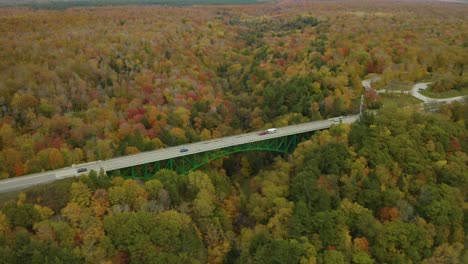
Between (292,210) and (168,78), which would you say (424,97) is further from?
(168,78)

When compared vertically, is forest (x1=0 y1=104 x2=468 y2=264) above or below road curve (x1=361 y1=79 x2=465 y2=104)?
below

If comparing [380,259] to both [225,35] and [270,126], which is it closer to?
[270,126]

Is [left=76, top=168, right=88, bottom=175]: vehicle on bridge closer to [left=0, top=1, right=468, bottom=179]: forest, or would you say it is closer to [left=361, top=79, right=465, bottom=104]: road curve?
[left=0, top=1, right=468, bottom=179]: forest

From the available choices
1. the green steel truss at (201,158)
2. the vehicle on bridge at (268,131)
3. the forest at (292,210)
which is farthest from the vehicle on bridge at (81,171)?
the vehicle on bridge at (268,131)

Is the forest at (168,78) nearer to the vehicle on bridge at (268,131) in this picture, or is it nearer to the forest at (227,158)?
the forest at (227,158)

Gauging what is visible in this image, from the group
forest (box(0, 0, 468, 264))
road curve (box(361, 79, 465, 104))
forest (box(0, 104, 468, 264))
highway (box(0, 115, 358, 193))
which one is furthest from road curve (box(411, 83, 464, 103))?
highway (box(0, 115, 358, 193))

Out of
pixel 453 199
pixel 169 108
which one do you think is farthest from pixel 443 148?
pixel 169 108

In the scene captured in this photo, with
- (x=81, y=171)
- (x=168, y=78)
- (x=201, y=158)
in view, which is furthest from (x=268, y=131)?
(x=168, y=78)
